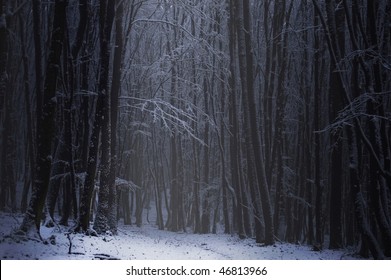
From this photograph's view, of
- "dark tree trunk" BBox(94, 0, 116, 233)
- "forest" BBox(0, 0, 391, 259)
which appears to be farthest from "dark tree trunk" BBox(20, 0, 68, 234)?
"dark tree trunk" BBox(94, 0, 116, 233)

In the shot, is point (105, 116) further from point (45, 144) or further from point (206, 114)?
point (206, 114)

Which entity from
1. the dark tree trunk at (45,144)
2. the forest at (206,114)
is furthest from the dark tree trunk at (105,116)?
the dark tree trunk at (45,144)

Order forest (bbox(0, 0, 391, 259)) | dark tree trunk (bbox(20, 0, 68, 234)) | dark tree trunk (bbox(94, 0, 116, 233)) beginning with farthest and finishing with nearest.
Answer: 1. dark tree trunk (bbox(94, 0, 116, 233))
2. forest (bbox(0, 0, 391, 259))
3. dark tree trunk (bbox(20, 0, 68, 234))

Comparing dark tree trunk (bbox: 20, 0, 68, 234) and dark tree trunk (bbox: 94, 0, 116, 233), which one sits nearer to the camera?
dark tree trunk (bbox: 20, 0, 68, 234)

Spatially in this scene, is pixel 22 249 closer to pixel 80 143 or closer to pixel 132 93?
pixel 80 143

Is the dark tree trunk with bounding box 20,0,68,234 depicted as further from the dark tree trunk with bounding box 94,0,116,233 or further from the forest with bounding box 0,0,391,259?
the dark tree trunk with bounding box 94,0,116,233

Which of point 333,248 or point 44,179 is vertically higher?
point 44,179

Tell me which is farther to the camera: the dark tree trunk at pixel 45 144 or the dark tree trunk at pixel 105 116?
the dark tree trunk at pixel 105 116

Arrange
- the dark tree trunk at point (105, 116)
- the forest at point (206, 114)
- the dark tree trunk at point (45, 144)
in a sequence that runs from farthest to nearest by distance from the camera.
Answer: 1. the dark tree trunk at point (105, 116)
2. the forest at point (206, 114)
3. the dark tree trunk at point (45, 144)

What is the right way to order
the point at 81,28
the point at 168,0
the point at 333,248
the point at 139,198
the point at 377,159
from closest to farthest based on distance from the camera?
the point at 377,159 < the point at 81,28 < the point at 333,248 < the point at 168,0 < the point at 139,198

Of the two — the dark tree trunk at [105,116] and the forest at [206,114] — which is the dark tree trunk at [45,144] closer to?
the forest at [206,114]
